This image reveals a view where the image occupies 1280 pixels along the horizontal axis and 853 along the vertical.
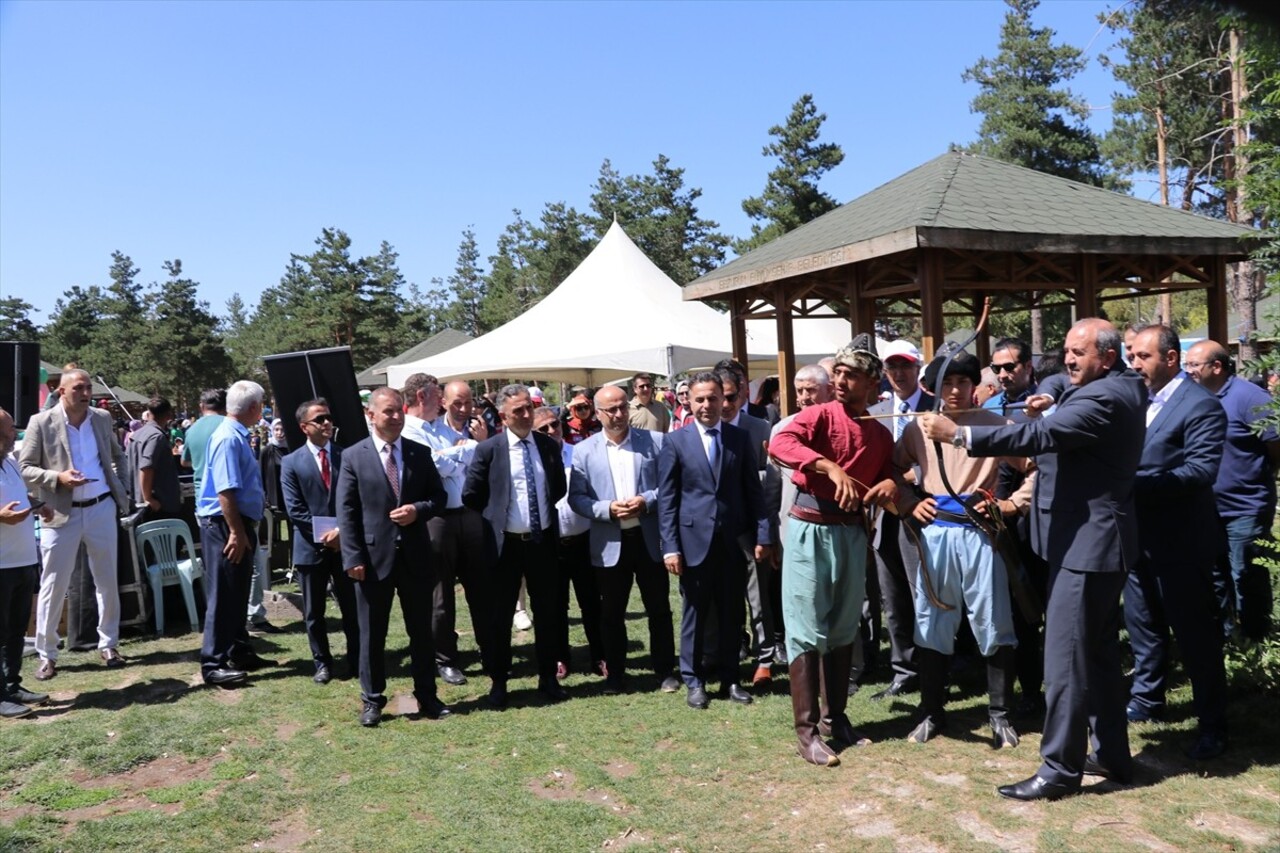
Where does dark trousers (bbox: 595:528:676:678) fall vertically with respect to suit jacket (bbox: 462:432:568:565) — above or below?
below

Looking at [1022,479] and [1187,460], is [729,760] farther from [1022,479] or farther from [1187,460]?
[1187,460]

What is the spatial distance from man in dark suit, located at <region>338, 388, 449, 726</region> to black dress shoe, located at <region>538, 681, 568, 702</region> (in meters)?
0.64

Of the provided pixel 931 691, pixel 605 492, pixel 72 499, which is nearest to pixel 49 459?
pixel 72 499

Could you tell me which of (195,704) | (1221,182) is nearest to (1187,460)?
(1221,182)

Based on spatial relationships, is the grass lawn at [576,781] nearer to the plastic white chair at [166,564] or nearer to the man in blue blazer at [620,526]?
the man in blue blazer at [620,526]

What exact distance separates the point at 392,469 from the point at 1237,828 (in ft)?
14.4

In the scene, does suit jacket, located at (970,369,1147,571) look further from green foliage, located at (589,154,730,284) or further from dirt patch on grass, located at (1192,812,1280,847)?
green foliage, located at (589,154,730,284)

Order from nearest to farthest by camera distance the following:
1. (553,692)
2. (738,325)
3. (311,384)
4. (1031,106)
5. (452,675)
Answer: (553,692), (452,675), (311,384), (738,325), (1031,106)

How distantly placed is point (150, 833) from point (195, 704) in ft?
6.26

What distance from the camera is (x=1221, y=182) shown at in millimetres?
4473

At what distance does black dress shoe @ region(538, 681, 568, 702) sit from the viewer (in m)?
5.89

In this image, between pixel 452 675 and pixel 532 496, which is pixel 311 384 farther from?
pixel 452 675

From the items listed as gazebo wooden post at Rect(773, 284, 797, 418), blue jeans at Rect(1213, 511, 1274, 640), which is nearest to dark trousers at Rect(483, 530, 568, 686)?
blue jeans at Rect(1213, 511, 1274, 640)

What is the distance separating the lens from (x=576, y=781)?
454 centimetres
